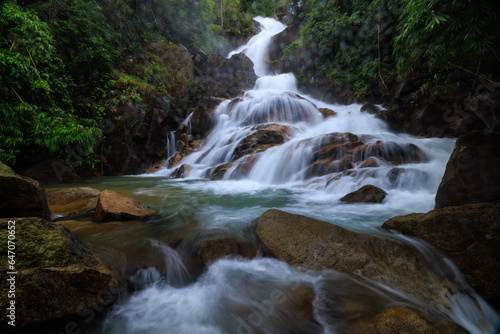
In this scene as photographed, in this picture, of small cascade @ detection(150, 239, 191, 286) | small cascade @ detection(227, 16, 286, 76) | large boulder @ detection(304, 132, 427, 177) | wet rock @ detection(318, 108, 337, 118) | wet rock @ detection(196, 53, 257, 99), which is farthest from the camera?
small cascade @ detection(227, 16, 286, 76)

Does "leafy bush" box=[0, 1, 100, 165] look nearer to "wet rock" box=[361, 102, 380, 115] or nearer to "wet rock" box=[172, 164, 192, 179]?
"wet rock" box=[172, 164, 192, 179]

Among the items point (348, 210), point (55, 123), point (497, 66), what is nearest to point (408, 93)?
point (497, 66)

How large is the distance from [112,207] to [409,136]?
11549mm

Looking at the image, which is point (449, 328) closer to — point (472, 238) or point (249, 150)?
point (472, 238)

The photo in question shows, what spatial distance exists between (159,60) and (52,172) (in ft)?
37.2

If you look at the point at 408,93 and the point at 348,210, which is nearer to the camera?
the point at 348,210

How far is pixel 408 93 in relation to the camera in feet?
31.7

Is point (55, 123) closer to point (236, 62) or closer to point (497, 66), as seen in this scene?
point (497, 66)

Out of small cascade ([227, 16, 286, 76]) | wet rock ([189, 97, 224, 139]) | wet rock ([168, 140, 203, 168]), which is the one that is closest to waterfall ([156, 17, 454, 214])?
wet rock ([168, 140, 203, 168])

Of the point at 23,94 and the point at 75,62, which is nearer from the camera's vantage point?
the point at 23,94

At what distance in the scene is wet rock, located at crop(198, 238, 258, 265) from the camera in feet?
8.64

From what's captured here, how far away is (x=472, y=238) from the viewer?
2430 millimetres

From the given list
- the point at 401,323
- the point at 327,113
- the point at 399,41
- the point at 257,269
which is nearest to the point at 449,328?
the point at 401,323

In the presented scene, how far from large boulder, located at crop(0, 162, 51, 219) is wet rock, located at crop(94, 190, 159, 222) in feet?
2.66
